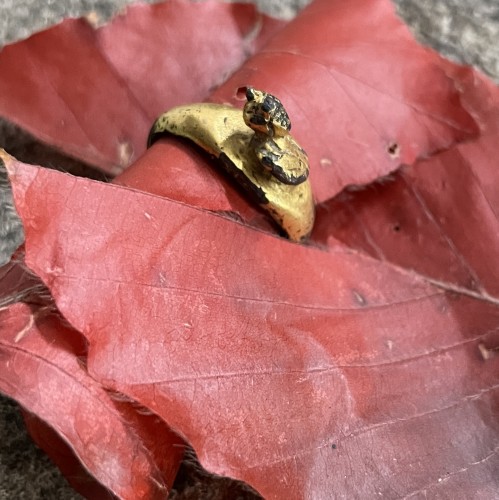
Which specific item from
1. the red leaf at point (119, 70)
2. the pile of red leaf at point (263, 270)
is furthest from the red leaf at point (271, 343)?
the red leaf at point (119, 70)

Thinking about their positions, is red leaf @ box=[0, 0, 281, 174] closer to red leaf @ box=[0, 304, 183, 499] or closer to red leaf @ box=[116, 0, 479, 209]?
red leaf @ box=[116, 0, 479, 209]

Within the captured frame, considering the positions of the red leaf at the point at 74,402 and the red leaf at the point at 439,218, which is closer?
the red leaf at the point at 74,402

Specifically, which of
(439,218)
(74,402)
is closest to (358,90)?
(439,218)

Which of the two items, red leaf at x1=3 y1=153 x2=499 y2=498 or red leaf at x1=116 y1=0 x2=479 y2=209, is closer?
red leaf at x1=3 y1=153 x2=499 y2=498

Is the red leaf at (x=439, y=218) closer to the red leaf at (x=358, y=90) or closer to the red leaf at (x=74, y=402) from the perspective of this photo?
the red leaf at (x=358, y=90)

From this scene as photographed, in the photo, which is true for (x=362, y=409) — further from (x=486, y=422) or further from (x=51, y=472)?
(x=51, y=472)

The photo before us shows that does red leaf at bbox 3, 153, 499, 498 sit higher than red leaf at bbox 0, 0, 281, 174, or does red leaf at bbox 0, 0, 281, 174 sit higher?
red leaf at bbox 0, 0, 281, 174

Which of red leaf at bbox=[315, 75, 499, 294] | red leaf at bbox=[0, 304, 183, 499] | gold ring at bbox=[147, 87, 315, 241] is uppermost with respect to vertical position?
gold ring at bbox=[147, 87, 315, 241]

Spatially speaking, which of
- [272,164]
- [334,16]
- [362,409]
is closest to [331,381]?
[362,409]

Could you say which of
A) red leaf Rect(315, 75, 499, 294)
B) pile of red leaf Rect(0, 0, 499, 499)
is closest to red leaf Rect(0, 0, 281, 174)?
pile of red leaf Rect(0, 0, 499, 499)
